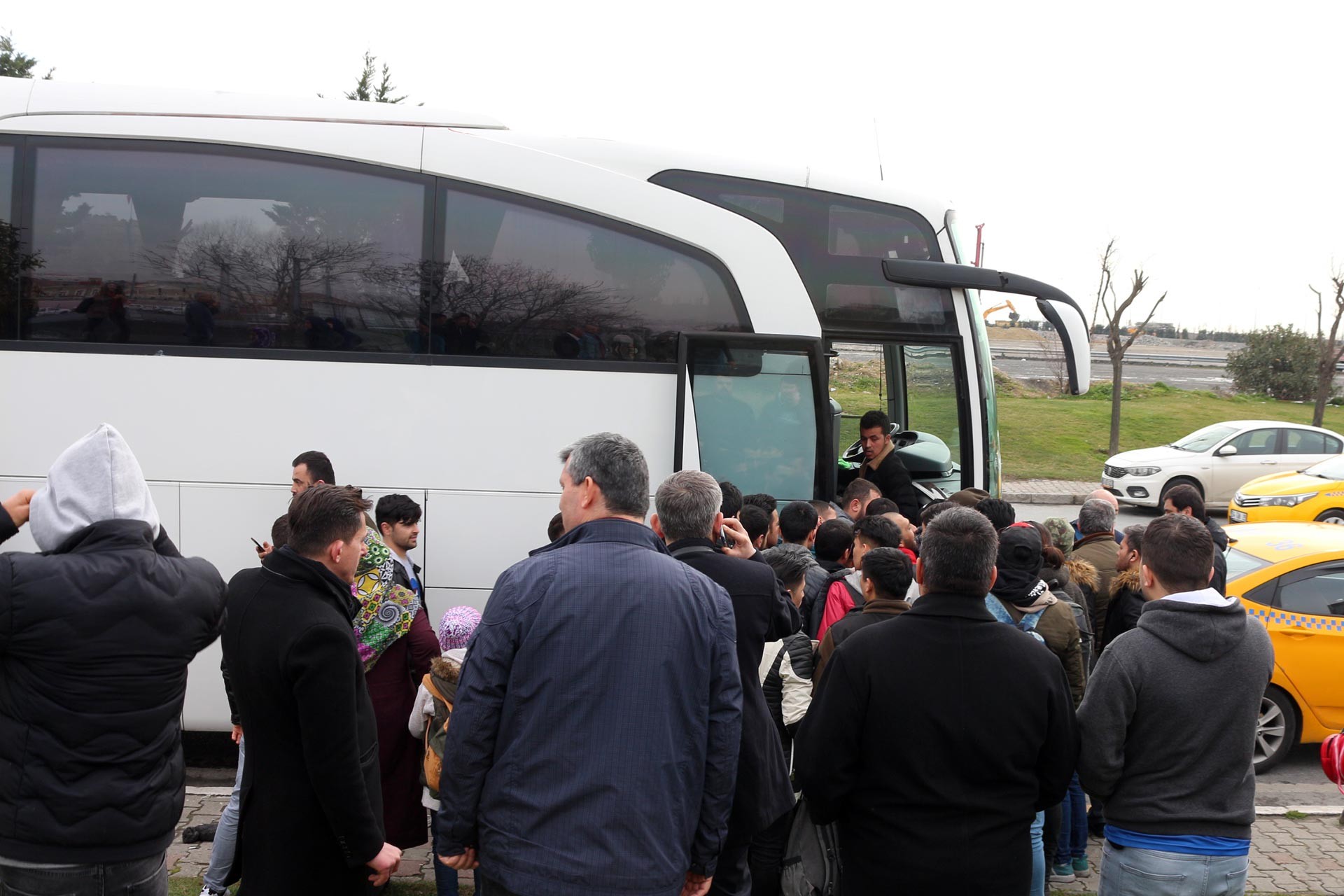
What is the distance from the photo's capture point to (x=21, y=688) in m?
2.97

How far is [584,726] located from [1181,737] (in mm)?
1925

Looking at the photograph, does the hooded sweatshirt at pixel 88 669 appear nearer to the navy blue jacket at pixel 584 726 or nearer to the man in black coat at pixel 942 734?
the navy blue jacket at pixel 584 726

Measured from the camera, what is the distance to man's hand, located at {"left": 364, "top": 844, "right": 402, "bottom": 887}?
332 cm

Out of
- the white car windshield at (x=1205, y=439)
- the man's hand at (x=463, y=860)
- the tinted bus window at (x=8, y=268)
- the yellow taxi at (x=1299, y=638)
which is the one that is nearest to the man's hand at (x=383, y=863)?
the man's hand at (x=463, y=860)

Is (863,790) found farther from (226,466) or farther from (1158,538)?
(226,466)

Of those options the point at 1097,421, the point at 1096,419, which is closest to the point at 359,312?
the point at 1097,421

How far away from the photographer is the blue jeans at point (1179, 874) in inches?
128

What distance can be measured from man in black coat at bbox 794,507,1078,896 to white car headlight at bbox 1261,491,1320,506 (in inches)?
598

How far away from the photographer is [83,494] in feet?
10.2

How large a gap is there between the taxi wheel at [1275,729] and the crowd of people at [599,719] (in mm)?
4240

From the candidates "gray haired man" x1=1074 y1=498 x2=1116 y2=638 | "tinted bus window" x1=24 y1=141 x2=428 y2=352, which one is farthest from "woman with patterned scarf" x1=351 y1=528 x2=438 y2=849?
"gray haired man" x1=1074 y1=498 x2=1116 y2=638

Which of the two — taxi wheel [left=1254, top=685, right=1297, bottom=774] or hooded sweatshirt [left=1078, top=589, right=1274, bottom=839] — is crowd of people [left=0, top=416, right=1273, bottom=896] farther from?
taxi wheel [left=1254, top=685, right=1297, bottom=774]

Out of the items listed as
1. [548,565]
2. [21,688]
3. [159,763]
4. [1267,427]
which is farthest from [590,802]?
[1267,427]

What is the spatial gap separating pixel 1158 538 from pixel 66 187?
6.17 metres
